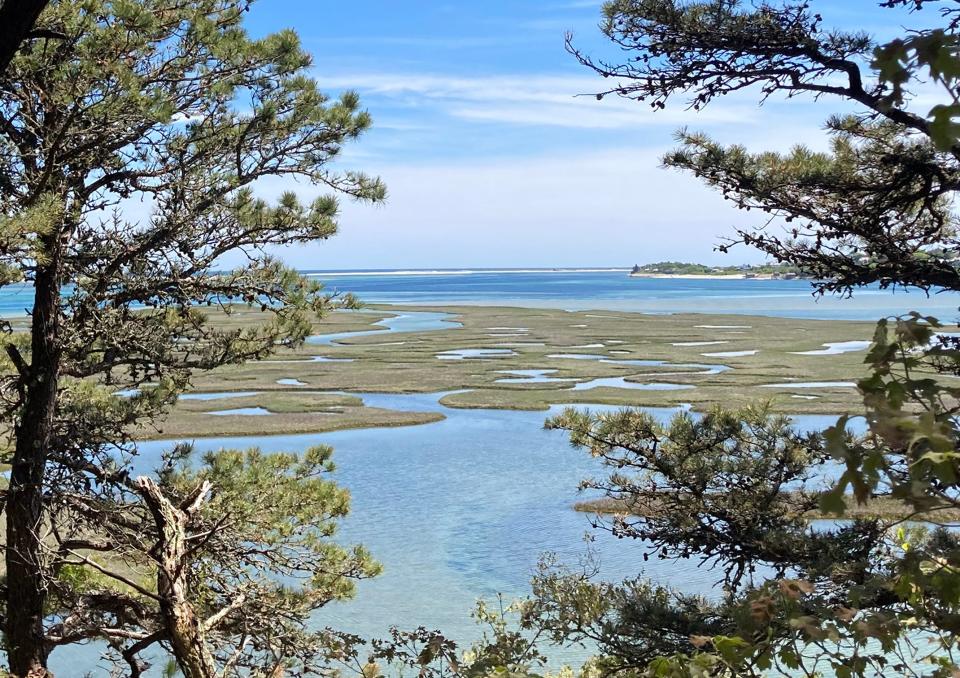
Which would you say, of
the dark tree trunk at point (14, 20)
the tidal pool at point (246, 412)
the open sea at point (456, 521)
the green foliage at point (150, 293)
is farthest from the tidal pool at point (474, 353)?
the dark tree trunk at point (14, 20)

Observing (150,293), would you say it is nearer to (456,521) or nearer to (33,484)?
(33,484)

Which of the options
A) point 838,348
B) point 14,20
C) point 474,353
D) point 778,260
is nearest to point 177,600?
point 14,20

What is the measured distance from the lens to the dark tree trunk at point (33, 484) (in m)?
6.26

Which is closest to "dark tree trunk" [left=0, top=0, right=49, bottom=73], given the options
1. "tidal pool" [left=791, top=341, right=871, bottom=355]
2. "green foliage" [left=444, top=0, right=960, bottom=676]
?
"green foliage" [left=444, top=0, right=960, bottom=676]

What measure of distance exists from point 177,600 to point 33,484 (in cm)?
310

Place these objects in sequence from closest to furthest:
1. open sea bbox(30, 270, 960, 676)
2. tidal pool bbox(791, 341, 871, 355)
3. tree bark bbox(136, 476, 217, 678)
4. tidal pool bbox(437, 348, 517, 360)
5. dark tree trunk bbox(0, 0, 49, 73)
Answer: dark tree trunk bbox(0, 0, 49, 73)
tree bark bbox(136, 476, 217, 678)
open sea bbox(30, 270, 960, 676)
tidal pool bbox(791, 341, 871, 355)
tidal pool bbox(437, 348, 517, 360)

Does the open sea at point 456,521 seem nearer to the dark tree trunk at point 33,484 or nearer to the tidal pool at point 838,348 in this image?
the dark tree trunk at point 33,484

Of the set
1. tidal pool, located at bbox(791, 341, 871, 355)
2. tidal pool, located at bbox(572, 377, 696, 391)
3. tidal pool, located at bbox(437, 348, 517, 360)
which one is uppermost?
tidal pool, located at bbox(437, 348, 517, 360)

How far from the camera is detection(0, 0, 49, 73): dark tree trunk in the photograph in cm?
255

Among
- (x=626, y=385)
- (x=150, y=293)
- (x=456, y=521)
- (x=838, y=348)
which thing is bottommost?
(x=456, y=521)

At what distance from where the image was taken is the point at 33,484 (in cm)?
645

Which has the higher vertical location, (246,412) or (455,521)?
(246,412)

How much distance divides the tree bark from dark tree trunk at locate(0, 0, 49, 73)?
8.41ft

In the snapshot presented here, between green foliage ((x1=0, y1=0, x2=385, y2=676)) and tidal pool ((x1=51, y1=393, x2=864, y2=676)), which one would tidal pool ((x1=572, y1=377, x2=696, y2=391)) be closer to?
tidal pool ((x1=51, y1=393, x2=864, y2=676))
